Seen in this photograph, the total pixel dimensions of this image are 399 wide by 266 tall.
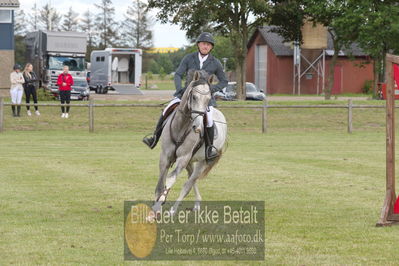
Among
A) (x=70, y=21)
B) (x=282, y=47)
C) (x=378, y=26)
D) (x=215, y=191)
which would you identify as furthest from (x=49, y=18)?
(x=215, y=191)

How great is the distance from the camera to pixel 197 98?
35.7 feet

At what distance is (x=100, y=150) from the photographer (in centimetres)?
2361

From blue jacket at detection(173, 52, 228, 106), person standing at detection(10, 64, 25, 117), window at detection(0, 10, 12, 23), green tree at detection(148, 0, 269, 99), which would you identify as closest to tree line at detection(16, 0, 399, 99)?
green tree at detection(148, 0, 269, 99)

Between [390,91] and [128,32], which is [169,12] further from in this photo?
[128,32]

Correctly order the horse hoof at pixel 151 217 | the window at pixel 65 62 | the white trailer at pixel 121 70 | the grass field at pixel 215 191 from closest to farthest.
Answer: the grass field at pixel 215 191 → the horse hoof at pixel 151 217 → the window at pixel 65 62 → the white trailer at pixel 121 70

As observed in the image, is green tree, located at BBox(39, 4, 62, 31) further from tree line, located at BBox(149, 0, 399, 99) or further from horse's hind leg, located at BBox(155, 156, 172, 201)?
horse's hind leg, located at BBox(155, 156, 172, 201)

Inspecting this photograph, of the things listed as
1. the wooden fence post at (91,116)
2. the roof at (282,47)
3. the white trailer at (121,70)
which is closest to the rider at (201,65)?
the wooden fence post at (91,116)

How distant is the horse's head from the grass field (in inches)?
61.6

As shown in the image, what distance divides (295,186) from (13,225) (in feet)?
19.6

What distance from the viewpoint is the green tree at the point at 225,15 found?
47.8m

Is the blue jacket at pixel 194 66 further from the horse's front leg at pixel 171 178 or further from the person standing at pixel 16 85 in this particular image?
the person standing at pixel 16 85

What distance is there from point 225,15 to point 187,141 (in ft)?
126

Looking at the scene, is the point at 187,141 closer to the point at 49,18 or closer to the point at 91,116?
the point at 91,116

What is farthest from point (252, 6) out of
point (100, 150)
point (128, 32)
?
point (128, 32)
